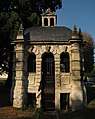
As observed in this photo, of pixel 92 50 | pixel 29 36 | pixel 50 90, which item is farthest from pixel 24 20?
pixel 92 50

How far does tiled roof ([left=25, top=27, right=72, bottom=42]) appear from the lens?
18938 millimetres

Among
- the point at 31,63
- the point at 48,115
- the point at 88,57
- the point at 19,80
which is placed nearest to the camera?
the point at 48,115

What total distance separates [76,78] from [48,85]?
2401 mm

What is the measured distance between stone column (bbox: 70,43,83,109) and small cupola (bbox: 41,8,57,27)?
14.3 feet

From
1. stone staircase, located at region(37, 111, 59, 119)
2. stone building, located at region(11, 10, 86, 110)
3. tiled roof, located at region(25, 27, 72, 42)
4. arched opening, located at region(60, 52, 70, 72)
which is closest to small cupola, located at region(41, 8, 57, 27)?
tiled roof, located at region(25, 27, 72, 42)

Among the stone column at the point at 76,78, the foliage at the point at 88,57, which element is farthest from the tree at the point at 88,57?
the stone column at the point at 76,78

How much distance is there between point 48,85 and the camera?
18.9m

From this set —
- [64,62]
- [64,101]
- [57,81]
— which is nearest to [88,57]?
[64,62]

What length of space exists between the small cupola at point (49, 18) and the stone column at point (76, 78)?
4351 millimetres

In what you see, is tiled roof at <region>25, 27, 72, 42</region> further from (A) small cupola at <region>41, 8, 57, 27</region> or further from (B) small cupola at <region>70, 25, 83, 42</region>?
(A) small cupola at <region>41, 8, 57, 27</region>

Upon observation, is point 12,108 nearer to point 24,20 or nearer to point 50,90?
point 50,90

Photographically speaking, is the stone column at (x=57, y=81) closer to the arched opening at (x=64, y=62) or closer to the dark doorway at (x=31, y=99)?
the arched opening at (x=64, y=62)

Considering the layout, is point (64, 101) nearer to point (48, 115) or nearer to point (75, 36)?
point (48, 115)

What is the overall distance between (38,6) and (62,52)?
32.8ft
